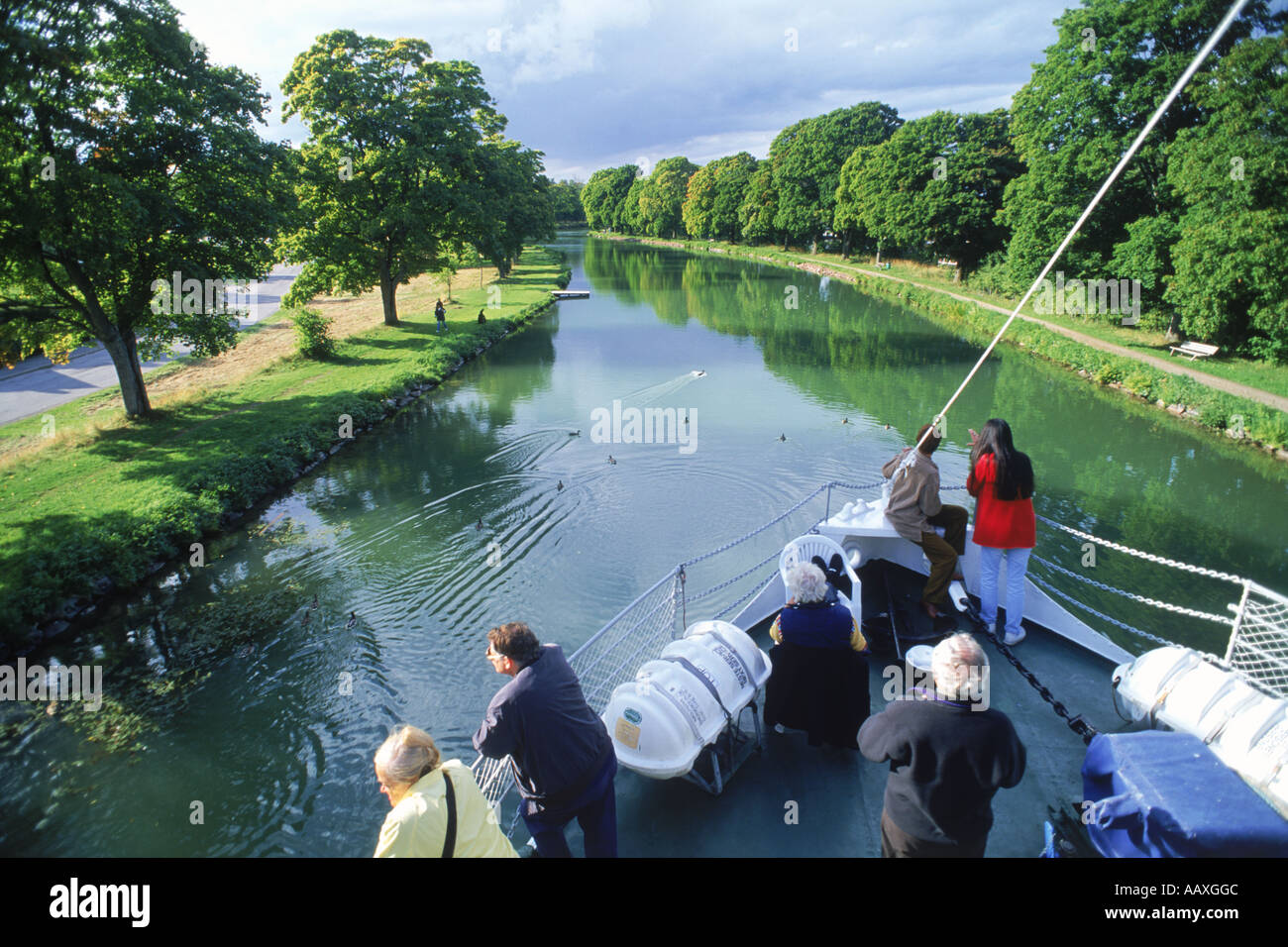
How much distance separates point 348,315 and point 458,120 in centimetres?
1179

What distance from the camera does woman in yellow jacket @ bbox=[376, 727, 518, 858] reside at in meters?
3.10

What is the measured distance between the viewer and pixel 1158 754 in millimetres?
4254

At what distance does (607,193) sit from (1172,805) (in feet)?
539

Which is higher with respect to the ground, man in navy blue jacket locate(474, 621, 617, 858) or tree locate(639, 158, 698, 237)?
tree locate(639, 158, 698, 237)

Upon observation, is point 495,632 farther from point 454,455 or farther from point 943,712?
point 454,455

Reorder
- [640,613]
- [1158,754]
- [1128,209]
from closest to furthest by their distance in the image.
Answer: [1158,754], [640,613], [1128,209]

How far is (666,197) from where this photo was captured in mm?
117812

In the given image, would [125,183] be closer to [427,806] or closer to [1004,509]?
[427,806]

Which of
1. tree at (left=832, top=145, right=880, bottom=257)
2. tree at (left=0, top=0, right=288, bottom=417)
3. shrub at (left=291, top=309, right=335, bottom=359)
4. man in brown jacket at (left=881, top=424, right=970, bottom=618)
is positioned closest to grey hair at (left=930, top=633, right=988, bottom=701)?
man in brown jacket at (left=881, top=424, right=970, bottom=618)

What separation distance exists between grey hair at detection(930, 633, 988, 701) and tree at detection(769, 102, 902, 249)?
75.2 m

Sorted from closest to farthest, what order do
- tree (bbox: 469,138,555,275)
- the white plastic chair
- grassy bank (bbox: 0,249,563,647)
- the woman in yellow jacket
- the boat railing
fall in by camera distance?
the woman in yellow jacket → the boat railing → the white plastic chair → grassy bank (bbox: 0,249,563,647) → tree (bbox: 469,138,555,275)

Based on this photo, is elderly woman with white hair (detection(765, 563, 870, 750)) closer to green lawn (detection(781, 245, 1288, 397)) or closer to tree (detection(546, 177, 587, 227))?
green lawn (detection(781, 245, 1288, 397))
